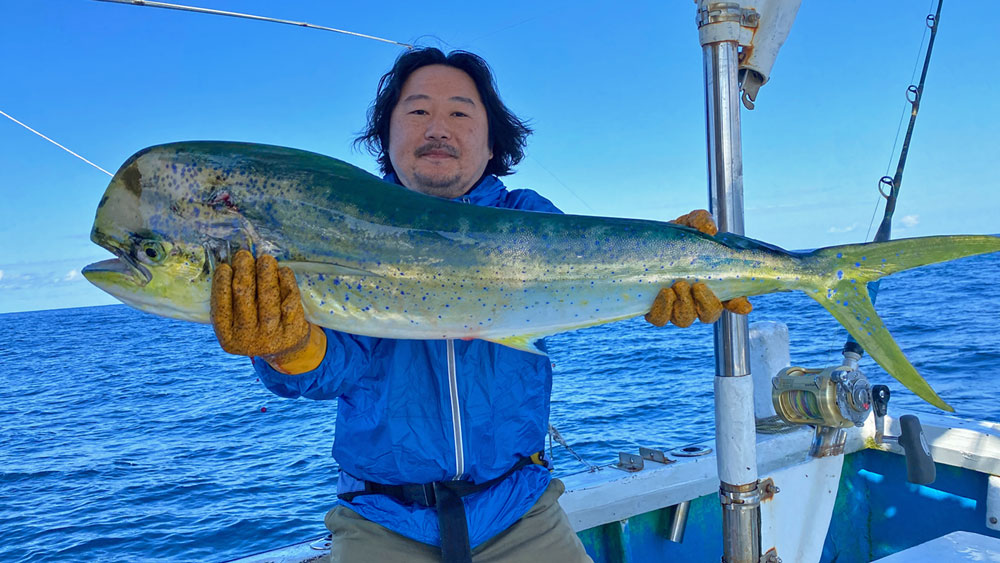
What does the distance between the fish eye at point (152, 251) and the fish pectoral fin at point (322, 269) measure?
11.6 inches

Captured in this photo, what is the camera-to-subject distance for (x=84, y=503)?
392 inches

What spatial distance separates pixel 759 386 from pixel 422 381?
2881 millimetres

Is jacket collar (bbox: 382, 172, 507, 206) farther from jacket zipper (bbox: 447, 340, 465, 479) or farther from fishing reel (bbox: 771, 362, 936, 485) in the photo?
fishing reel (bbox: 771, 362, 936, 485)

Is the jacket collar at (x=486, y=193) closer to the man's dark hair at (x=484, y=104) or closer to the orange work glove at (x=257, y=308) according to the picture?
the man's dark hair at (x=484, y=104)

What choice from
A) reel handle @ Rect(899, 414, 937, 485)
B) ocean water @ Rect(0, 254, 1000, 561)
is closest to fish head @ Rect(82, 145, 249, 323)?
reel handle @ Rect(899, 414, 937, 485)

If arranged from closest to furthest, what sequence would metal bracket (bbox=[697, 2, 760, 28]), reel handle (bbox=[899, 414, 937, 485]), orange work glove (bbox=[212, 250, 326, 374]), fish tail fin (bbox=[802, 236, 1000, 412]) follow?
orange work glove (bbox=[212, 250, 326, 374])
fish tail fin (bbox=[802, 236, 1000, 412])
metal bracket (bbox=[697, 2, 760, 28])
reel handle (bbox=[899, 414, 937, 485])

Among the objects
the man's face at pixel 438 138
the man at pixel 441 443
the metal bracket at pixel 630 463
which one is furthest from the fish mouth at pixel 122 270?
the metal bracket at pixel 630 463

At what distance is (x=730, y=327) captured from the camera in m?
2.68

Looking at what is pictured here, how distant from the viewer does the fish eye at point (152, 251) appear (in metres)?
1.71

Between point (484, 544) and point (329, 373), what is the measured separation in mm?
822

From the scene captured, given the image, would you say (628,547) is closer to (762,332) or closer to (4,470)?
(762,332)

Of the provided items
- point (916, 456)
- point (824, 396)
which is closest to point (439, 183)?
point (824, 396)

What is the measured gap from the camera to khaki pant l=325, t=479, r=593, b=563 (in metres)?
2.25

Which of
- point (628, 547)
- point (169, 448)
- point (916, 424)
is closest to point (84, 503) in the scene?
point (169, 448)
